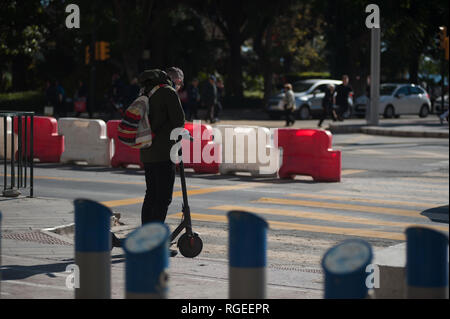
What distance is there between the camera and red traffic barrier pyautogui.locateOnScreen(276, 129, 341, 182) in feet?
51.7

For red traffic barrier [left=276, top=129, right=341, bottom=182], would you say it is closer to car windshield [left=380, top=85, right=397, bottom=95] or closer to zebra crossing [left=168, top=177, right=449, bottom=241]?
zebra crossing [left=168, top=177, right=449, bottom=241]

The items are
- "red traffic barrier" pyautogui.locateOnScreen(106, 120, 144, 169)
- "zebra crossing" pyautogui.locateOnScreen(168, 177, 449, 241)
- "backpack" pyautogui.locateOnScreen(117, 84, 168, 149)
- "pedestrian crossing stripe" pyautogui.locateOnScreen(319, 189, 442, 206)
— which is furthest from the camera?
"red traffic barrier" pyautogui.locateOnScreen(106, 120, 144, 169)

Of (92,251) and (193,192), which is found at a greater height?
(92,251)

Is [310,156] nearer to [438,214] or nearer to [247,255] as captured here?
[438,214]

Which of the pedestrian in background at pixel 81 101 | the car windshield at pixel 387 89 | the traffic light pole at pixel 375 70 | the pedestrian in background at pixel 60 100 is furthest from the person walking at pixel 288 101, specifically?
the pedestrian in background at pixel 81 101

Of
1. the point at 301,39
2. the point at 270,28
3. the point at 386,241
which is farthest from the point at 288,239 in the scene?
the point at 301,39

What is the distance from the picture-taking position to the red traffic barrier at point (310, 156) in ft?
51.7

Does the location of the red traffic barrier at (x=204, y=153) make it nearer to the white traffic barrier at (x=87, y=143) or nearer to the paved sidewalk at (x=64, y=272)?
the white traffic barrier at (x=87, y=143)

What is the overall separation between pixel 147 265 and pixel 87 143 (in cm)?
1364

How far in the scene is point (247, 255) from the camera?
5.17 metres

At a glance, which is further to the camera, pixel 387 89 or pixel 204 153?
pixel 387 89

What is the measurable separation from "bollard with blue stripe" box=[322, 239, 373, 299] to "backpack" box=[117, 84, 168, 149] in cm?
402

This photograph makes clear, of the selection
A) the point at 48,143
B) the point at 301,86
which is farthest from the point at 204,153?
the point at 301,86

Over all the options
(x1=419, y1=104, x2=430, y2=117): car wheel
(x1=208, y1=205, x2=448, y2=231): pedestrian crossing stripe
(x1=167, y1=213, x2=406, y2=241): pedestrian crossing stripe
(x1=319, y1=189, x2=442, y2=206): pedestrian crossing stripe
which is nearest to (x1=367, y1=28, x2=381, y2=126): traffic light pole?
(x1=419, y1=104, x2=430, y2=117): car wheel
